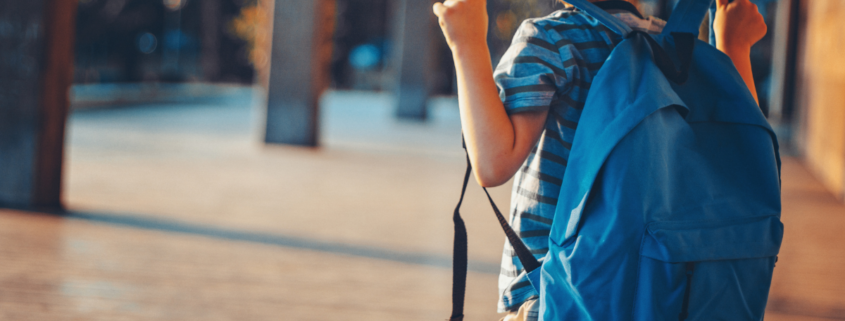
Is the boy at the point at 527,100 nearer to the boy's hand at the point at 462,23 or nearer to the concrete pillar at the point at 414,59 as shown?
the boy's hand at the point at 462,23

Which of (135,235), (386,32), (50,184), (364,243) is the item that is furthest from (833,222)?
(386,32)

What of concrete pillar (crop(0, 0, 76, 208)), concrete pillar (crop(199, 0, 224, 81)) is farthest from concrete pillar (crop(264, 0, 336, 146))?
concrete pillar (crop(199, 0, 224, 81))

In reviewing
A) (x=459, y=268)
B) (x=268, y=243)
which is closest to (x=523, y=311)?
(x=459, y=268)

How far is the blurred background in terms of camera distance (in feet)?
13.7

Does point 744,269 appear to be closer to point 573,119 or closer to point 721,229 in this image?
point 721,229

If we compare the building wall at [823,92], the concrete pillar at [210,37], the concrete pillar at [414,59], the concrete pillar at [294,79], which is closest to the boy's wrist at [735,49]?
the building wall at [823,92]

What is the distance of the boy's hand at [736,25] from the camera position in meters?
1.72

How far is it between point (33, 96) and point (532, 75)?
579 centimetres

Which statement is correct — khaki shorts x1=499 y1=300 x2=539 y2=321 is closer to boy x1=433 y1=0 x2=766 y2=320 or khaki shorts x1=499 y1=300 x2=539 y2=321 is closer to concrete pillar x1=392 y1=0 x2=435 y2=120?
boy x1=433 y1=0 x2=766 y2=320

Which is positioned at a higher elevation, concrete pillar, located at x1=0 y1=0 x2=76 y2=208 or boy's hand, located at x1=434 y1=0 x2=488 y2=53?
boy's hand, located at x1=434 y1=0 x2=488 y2=53

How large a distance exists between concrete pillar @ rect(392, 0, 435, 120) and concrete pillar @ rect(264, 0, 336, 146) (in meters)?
7.74

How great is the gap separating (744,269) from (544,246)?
337 millimetres

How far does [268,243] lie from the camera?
541 centimetres

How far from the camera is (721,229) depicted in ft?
4.10
